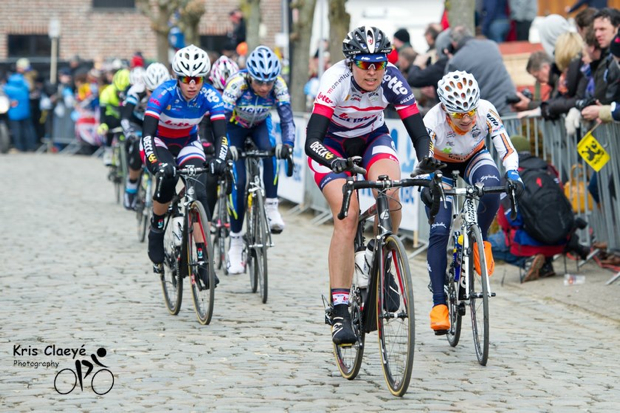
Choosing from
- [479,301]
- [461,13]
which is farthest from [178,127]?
[461,13]

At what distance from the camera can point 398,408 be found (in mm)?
6781

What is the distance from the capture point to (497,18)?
19.3 m

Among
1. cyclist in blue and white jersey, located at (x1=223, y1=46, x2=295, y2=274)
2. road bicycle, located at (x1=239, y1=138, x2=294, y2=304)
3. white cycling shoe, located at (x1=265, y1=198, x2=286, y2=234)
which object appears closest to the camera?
road bicycle, located at (x1=239, y1=138, x2=294, y2=304)

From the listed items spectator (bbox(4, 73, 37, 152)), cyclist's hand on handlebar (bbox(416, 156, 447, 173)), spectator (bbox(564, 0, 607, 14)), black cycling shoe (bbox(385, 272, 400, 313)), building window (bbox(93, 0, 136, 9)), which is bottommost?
spectator (bbox(4, 73, 37, 152))

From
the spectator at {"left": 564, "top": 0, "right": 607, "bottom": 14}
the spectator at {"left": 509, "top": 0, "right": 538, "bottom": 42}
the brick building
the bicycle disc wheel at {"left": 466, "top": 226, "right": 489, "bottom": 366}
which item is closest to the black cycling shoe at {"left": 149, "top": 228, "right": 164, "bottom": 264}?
the bicycle disc wheel at {"left": 466, "top": 226, "right": 489, "bottom": 366}

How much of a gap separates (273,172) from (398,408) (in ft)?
16.9

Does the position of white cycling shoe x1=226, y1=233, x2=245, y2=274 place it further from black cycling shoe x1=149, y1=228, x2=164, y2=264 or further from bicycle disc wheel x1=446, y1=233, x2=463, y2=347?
bicycle disc wheel x1=446, y1=233, x2=463, y2=347

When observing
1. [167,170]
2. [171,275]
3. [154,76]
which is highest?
[154,76]

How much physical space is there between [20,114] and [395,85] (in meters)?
27.4

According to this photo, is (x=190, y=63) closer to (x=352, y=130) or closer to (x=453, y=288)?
(x=352, y=130)

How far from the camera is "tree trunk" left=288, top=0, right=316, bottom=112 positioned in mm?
22245

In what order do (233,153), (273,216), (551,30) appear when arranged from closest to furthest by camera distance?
(233,153), (273,216), (551,30)

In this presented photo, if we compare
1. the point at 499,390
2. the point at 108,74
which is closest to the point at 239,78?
the point at 499,390

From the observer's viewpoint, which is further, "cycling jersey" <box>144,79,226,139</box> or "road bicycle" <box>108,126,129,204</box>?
"road bicycle" <box>108,126,129,204</box>
